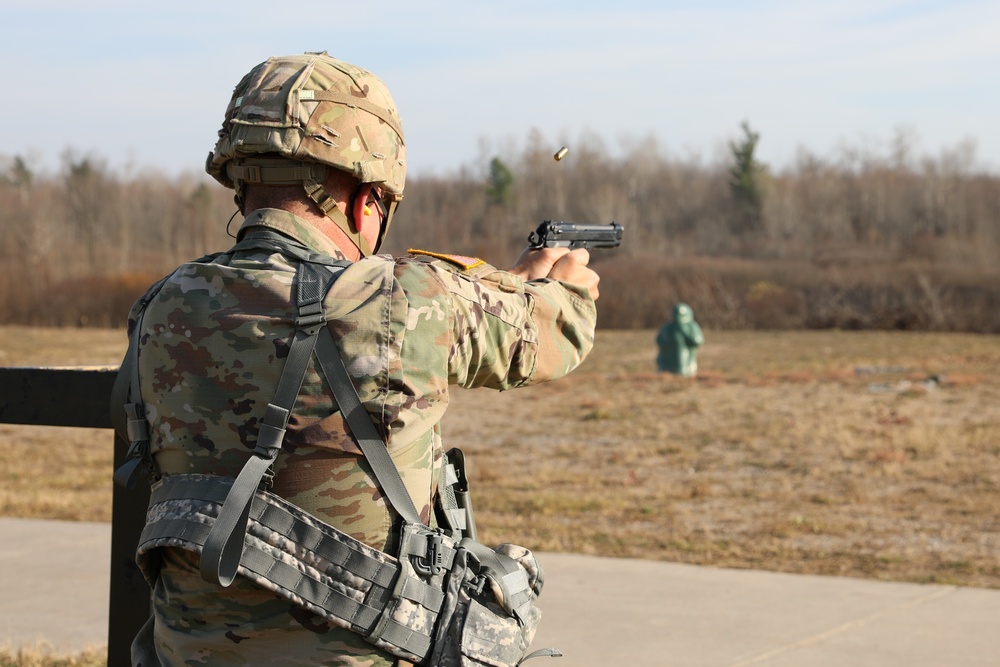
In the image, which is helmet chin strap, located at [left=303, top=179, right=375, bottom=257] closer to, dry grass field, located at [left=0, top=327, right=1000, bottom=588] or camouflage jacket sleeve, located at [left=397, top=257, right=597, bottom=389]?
camouflage jacket sleeve, located at [left=397, top=257, right=597, bottom=389]

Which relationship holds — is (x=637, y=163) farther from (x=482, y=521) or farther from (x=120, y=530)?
(x=120, y=530)

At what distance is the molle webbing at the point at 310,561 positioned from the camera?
84.7 inches

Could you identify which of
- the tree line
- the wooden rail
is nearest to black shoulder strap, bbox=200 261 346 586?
the wooden rail

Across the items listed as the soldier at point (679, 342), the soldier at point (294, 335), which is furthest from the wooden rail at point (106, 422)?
the soldier at point (679, 342)

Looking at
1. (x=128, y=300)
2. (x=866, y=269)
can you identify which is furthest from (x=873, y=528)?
(x=866, y=269)

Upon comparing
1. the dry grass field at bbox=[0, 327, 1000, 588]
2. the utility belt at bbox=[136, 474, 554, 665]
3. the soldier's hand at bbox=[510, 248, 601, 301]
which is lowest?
the dry grass field at bbox=[0, 327, 1000, 588]

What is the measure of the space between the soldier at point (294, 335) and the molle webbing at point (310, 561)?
3cm

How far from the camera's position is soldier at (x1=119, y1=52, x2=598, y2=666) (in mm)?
2154

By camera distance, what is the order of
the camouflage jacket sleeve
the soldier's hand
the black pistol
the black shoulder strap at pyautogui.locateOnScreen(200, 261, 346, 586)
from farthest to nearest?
1. the black pistol
2. the soldier's hand
3. the camouflage jacket sleeve
4. the black shoulder strap at pyautogui.locateOnScreen(200, 261, 346, 586)

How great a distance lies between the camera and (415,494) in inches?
89.2

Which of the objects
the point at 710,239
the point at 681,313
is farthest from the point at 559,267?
the point at 710,239

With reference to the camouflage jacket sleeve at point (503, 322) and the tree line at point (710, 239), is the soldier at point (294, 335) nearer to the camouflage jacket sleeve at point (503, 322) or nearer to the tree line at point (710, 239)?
the camouflage jacket sleeve at point (503, 322)

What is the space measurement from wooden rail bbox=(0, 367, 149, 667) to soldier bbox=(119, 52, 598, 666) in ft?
4.40

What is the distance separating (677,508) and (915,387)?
34.6 ft
